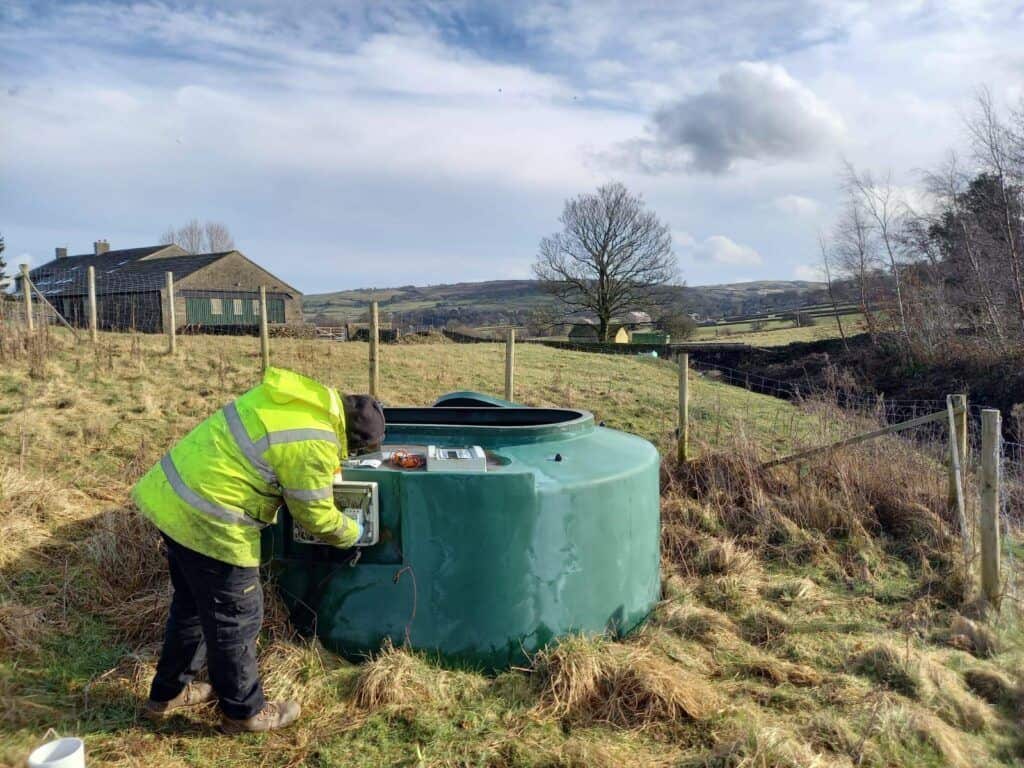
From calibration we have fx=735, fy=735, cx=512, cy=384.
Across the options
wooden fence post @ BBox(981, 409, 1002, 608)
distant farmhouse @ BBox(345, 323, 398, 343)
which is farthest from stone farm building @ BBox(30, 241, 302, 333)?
wooden fence post @ BBox(981, 409, 1002, 608)

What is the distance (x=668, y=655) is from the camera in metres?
4.28

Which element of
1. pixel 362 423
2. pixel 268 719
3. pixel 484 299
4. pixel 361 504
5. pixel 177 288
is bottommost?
pixel 268 719

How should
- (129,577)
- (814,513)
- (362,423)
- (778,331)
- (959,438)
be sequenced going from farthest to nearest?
1. (778,331)
2. (814,513)
3. (959,438)
4. (129,577)
5. (362,423)

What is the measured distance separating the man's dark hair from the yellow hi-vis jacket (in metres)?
0.11

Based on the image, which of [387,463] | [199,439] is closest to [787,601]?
[387,463]

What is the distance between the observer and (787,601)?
5211 mm

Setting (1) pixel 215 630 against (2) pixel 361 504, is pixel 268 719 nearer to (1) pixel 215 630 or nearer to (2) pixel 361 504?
(1) pixel 215 630

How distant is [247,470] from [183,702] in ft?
4.16

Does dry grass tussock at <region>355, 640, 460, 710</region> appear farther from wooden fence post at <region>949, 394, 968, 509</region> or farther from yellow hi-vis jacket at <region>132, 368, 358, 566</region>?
wooden fence post at <region>949, 394, 968, 509</region>

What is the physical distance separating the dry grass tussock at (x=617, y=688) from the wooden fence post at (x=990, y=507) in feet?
8.01

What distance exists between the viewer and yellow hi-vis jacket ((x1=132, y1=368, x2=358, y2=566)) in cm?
314

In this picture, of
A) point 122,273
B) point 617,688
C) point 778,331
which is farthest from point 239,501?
point 778,331

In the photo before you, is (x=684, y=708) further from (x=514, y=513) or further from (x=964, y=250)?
(x=964, y=250)

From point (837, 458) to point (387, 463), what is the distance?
15.6 ft
